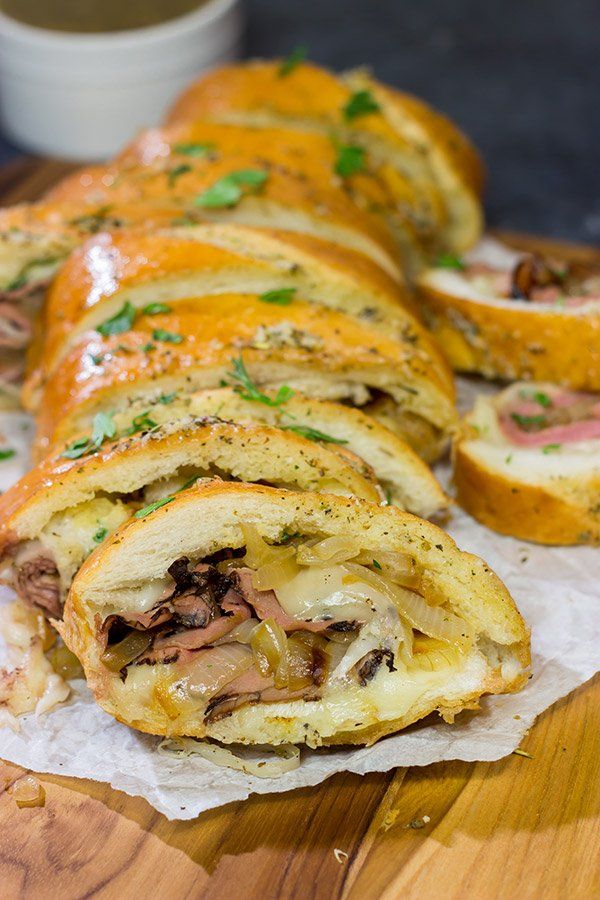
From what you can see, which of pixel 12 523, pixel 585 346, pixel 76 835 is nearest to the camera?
pixel 76 835


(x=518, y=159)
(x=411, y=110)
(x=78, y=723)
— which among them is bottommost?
(x=518, y=159)

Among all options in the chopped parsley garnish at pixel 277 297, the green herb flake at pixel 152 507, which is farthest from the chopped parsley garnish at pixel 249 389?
the green herb flake at pixel 152 507

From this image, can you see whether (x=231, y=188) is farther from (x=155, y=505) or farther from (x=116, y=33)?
(x=116, y=33)

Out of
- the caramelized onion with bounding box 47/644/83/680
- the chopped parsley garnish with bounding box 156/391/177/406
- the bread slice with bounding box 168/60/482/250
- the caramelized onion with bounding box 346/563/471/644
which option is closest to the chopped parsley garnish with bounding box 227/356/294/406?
the chopped parsley garnish with bounding box 156/391/177/406

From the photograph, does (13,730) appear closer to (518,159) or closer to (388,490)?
(388,490)

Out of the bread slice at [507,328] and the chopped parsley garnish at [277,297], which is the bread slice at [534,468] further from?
the chopped parsley garnish at [277,297]

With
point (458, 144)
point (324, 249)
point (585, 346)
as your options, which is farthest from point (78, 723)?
point (458, 144)
